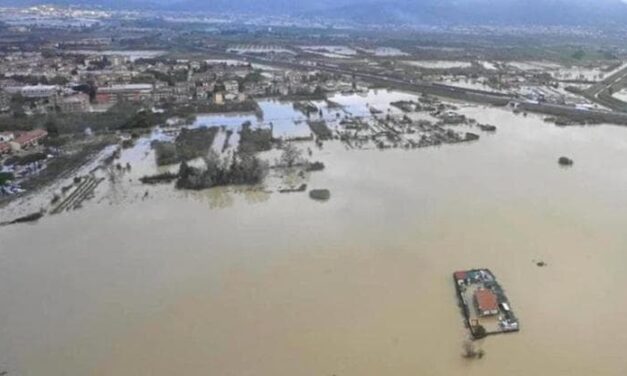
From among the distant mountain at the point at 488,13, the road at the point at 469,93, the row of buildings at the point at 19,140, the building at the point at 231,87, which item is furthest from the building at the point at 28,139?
the distant mountain at the point at 488,13

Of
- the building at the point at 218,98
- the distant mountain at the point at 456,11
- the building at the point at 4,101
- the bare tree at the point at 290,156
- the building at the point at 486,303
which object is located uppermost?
the building at the point at 486,303

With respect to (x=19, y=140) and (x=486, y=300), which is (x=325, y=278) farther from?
(x=19, y=140)

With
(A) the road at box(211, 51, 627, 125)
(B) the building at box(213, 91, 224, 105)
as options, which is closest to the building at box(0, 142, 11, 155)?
(B) the building at box(213, 91, 224, 105)

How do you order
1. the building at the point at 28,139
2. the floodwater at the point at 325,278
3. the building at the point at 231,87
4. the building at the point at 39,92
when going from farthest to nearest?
the building at the point at 231,87, the building at the point at 39,92, the building at the point at 28,139, the floodwater at the point at 325,278

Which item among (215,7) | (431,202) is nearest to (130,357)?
(431,202)

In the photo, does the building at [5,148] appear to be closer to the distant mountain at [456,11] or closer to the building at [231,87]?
the building at [231,87]

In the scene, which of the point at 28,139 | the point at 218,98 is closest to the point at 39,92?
the point at 218,98
